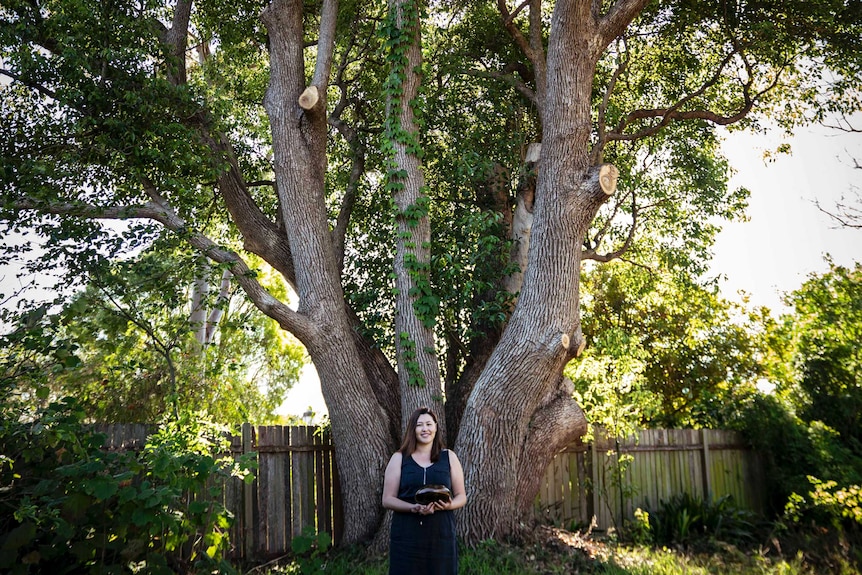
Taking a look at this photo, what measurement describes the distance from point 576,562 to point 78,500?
15.4ft

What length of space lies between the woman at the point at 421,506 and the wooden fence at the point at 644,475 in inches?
187

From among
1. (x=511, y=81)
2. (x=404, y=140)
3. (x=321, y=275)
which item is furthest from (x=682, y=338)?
(x=321, y=275)

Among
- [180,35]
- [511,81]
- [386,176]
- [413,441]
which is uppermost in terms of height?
[180,35]

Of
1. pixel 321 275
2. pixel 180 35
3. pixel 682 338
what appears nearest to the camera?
pixel 321 275

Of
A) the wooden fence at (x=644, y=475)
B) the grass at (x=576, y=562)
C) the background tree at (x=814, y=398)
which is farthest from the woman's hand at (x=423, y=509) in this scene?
the background tree at (x=814, y=398)

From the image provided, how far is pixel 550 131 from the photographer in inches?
314

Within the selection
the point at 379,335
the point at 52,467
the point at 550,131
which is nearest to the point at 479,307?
the point at 379,335

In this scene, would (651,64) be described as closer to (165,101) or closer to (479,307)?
(479,307)

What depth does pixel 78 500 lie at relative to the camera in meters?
4.72

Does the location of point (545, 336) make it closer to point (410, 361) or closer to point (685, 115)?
point (410, 361)

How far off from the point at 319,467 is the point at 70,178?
4581mm

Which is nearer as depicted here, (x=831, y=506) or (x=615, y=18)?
(x=615, y=18)

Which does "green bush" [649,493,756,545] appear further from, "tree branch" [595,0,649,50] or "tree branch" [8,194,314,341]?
"tree branch" [595,0,649,50]

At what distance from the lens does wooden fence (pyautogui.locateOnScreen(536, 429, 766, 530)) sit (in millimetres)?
10297
